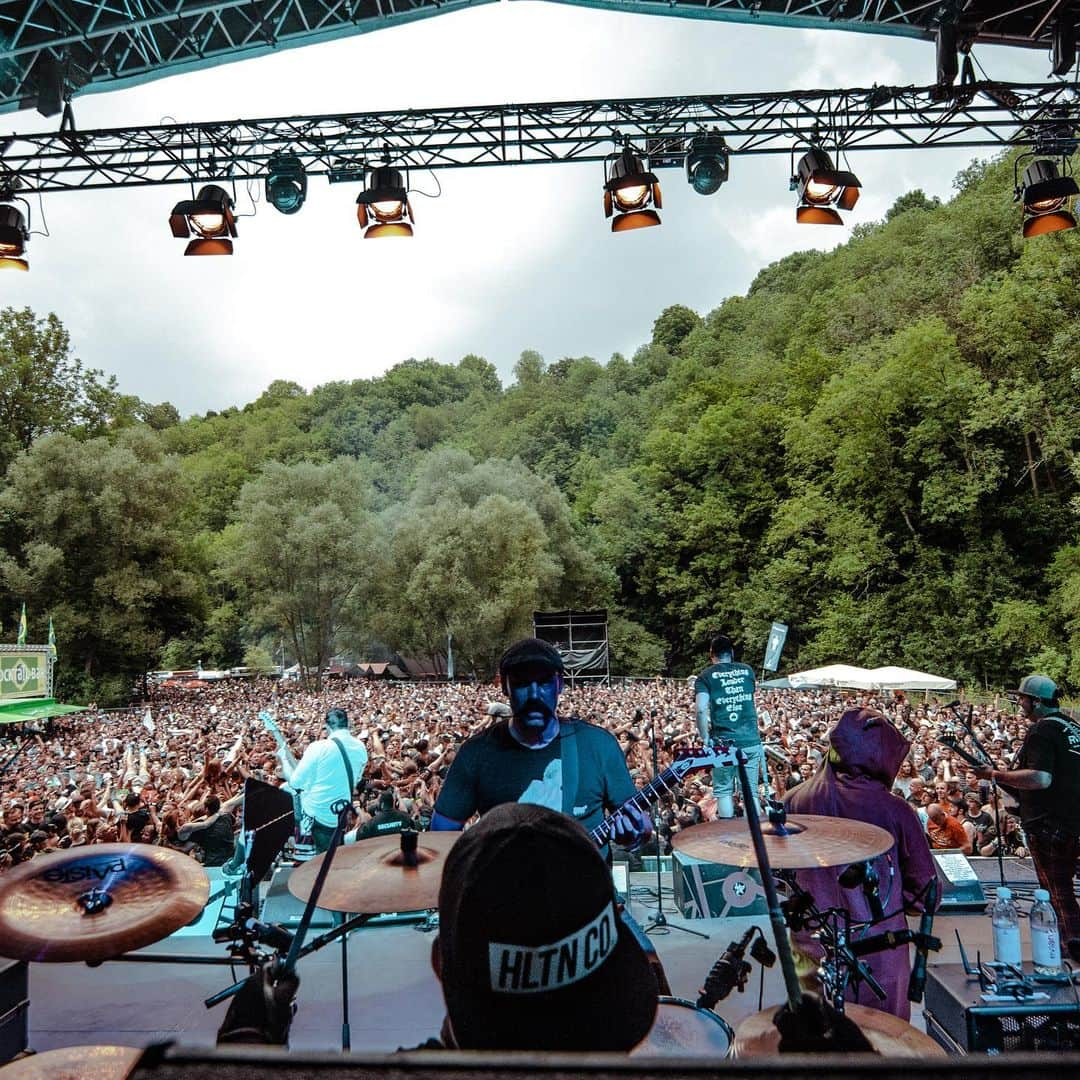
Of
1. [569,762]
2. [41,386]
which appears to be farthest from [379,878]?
[41,386]

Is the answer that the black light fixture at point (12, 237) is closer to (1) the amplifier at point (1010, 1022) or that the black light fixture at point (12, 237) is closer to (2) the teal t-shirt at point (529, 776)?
(2) the teal t-shirt at point (529, 776)

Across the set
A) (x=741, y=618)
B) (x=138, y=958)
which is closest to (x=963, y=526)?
(x=741, y=618)

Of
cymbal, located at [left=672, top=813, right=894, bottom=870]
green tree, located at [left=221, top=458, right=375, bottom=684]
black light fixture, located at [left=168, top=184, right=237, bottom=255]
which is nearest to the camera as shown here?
cymbal, located at [left=672, top=813, right=894, bottom=870]

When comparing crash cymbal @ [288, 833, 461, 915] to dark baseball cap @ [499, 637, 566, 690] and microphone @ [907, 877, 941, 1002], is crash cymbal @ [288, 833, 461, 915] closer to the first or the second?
dark baseball cap @ [499, 637, 566, 690]

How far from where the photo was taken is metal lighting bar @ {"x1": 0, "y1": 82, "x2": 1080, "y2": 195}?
6.52 m

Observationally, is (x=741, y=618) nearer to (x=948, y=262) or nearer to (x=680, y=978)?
(x=948, y=262)

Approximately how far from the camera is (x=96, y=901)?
2.16 metres

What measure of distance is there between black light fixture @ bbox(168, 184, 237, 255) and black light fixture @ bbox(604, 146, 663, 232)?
3157mm

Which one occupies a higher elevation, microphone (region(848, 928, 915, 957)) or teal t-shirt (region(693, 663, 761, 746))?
teal t-shirt (region(693, 663, 761, 746))

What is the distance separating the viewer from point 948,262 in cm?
3017

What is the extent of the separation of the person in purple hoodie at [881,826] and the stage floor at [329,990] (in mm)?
783

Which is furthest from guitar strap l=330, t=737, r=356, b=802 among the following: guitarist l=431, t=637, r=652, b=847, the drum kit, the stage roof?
the stage roof

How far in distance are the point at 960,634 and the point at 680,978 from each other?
2294 cm

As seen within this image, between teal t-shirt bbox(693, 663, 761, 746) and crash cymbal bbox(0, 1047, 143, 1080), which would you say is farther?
teal t-shirt bbox(693, 663, 761, 746)
